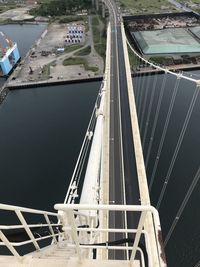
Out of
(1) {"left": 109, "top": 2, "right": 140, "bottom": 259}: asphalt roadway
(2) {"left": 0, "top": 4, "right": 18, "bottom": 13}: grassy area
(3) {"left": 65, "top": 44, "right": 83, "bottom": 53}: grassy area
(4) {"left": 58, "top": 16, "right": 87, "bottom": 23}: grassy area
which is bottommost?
(2) {"left": 0, "top": 4, "right": 18, "bottom": 13}: grassy area

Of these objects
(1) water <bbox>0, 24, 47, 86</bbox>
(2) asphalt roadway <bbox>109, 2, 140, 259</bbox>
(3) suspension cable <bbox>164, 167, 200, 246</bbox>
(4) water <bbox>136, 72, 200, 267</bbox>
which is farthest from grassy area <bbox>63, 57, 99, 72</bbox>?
(3) suspension cable <bbox>164, 167, 200, 246</bbox>

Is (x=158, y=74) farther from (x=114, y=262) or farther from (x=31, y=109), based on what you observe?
(x=114, y=262)

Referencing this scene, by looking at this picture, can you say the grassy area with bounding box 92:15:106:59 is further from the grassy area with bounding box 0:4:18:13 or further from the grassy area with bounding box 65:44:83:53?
the grassy area with bounding box 0:4:18:13

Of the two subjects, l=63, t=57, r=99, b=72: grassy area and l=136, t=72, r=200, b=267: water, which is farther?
l=63, t=57, r=99, b=72: grassy area

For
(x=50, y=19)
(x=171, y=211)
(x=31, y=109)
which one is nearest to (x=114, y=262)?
(x=171, y=211)

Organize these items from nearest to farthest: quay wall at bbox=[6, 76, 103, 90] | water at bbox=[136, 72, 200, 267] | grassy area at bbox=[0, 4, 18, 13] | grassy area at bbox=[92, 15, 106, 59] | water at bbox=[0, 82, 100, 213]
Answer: water at bbox=[136, 72, 200, 267] → water at bbox=[0, 82, 100, 213] → quay wall at bbox=[6, 76, 103, 90] → grassy area at bbox=[92, 15, 106, 59] → grassy area at bbox=[0, 4, 18, 13]

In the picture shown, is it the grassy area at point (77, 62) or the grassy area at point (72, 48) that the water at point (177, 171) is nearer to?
the grassy area at point (77, 62)

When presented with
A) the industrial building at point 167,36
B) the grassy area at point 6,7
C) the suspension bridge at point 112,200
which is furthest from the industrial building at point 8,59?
the grassy area at point 6,7
